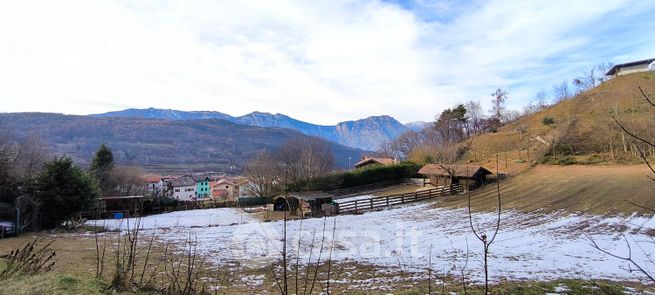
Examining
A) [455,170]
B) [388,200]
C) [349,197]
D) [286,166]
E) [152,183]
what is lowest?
[349,197]

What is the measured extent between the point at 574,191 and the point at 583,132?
25.6 metres

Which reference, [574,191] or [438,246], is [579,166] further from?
[438,246]

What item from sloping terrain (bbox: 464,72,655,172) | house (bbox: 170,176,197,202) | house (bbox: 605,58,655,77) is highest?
house (bbox: 605,58,655,77)

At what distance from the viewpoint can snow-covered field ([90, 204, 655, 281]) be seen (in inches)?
477

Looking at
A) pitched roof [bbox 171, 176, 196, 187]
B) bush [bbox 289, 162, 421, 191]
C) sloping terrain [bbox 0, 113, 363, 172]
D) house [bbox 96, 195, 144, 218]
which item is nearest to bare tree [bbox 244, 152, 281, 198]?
bush [bbox 289, 162, 421, 191]

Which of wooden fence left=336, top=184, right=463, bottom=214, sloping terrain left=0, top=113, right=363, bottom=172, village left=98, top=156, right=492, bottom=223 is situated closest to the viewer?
wooden fence left=336, top=184, right=463, bottom=214

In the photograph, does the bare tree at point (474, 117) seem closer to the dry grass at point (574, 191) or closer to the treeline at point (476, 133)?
the treeline at point (476, 133)

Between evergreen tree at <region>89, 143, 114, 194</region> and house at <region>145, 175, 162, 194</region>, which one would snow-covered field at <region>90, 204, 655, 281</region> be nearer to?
evergreen tree at <region>89, 143, 114, 194</region>

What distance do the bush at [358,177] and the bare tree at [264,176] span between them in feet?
16.1

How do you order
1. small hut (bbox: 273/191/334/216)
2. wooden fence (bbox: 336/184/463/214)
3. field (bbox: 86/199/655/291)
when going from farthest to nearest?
wooden fence (bbox: 336/184/463/214)
small hut (bbox: 273/191/334/216)
field (bbox: 86/199/655/291)

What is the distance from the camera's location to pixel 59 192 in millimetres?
22344

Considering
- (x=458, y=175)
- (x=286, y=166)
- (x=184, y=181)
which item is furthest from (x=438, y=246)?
(x=184, y=181)

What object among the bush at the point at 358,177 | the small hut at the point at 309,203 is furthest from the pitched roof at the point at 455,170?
the small hut at the point at 309,203

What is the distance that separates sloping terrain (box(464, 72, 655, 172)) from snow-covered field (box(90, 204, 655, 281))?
2395cm
